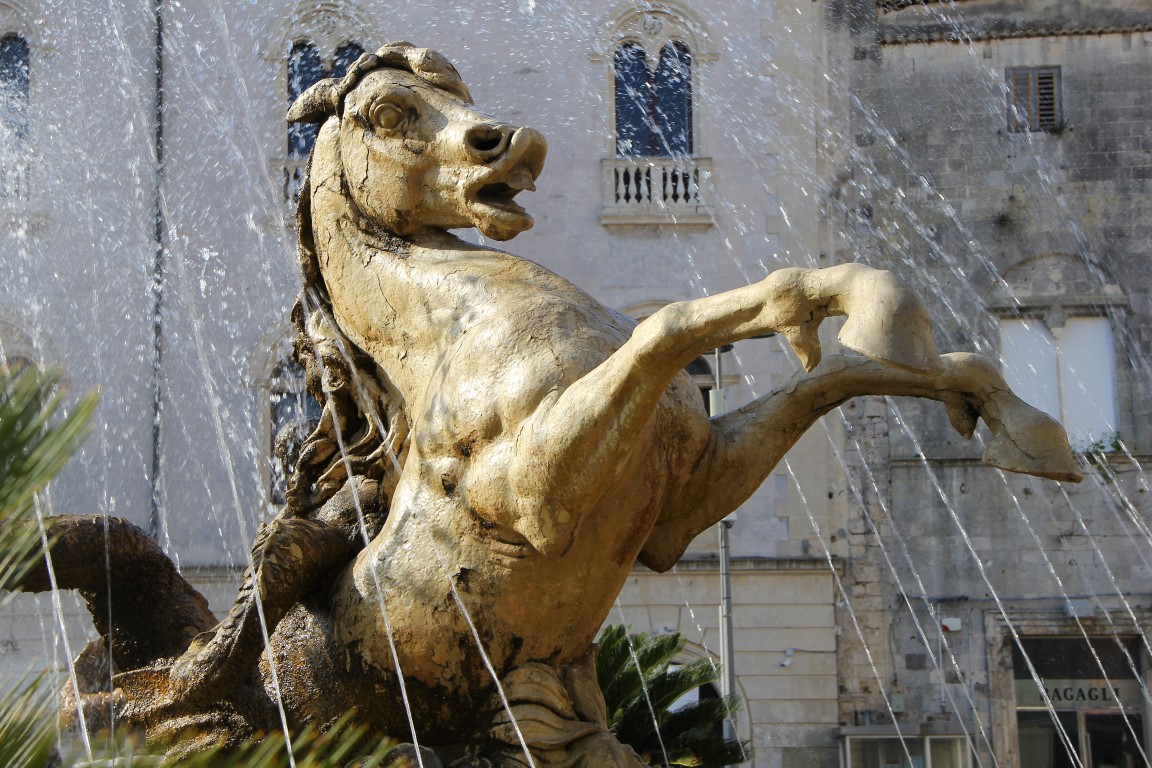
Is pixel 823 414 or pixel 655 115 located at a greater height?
pixel 655 115

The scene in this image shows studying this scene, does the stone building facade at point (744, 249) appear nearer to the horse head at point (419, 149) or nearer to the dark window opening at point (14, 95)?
the dark window opening at point (14, 95)

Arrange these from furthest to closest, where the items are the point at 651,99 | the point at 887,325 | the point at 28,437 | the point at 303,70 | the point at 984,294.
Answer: the point at 984,294 < the point at 651,99 < the point at 303,70 < the point at 887,325 < the point at 28,437

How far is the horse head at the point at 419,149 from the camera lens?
11.3 ft

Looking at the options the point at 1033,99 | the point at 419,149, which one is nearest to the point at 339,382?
the point at 419,149

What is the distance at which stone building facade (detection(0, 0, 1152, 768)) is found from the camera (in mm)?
17297

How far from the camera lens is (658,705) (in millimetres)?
11836

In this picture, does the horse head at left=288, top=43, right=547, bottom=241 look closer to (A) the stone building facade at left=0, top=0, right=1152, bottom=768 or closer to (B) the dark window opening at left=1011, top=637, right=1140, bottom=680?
(A) the stone building facade at left=0, top=0, right=1152, bottom=768

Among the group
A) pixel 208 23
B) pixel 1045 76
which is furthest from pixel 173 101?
pixel 1045 76

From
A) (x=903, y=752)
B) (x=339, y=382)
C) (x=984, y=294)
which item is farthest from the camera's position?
(x=984, y=294)

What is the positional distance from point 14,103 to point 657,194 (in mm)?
7273

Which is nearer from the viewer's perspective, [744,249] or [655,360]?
[655,360]

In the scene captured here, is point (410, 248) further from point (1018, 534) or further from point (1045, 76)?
point (1045, 76)

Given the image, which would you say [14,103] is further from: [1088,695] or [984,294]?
[1088,695]

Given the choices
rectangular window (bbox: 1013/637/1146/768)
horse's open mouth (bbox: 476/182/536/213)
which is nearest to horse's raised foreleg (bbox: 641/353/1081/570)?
horse's open mouth (bbox: 476/182/536/213)
